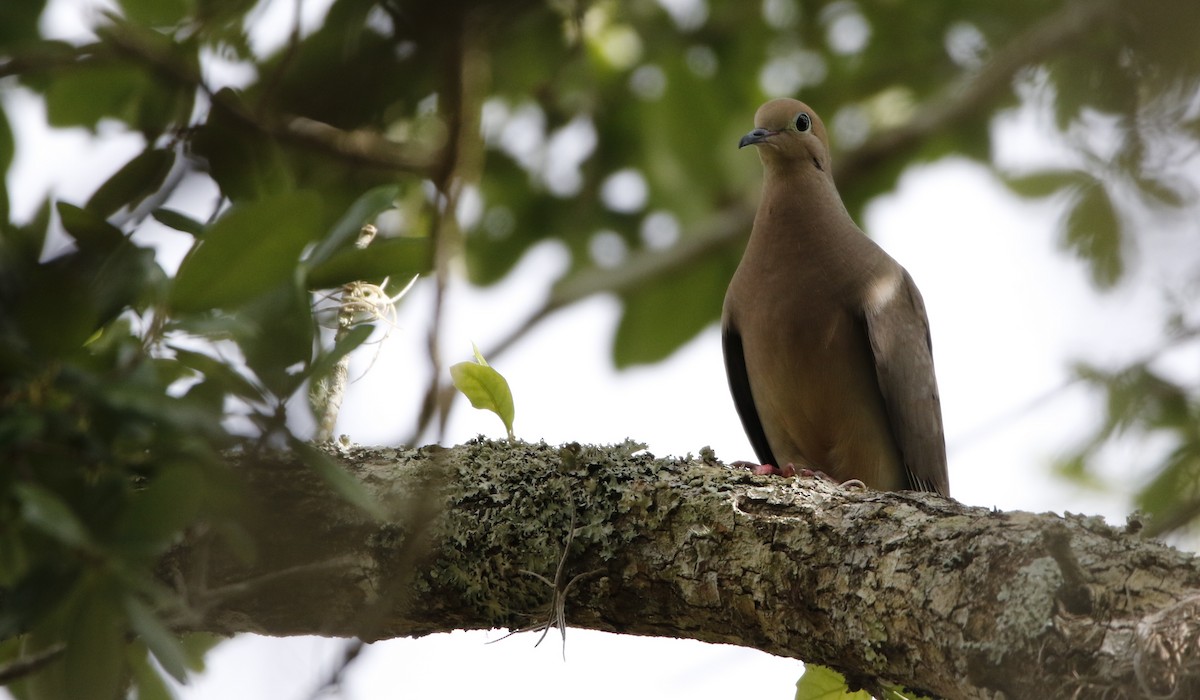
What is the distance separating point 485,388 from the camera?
2.97 m

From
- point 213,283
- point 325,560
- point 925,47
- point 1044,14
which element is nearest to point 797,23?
point 925,47

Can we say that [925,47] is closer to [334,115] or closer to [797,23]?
[797,23]

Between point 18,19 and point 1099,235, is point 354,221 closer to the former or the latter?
point 18,19

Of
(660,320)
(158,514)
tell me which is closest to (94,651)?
(158,514)

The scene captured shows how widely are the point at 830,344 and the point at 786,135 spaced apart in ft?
2.90

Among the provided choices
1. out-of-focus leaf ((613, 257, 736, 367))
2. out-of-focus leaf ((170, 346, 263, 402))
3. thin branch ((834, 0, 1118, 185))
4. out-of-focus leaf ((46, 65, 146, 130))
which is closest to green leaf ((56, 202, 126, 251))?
out-of-focus leaf ((170, 346, 263, 402))

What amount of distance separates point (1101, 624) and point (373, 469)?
166cm

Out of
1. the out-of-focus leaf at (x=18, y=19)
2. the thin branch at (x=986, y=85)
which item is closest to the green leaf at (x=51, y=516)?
the out-of-focus leaf at (x=18, y=19)

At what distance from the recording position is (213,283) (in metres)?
1.50

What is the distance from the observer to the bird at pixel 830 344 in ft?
13.4

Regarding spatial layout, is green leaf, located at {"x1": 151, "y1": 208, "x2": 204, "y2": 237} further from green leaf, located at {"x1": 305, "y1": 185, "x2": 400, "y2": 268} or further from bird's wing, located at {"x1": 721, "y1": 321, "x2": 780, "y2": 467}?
bird's wing, located at {"x1": 721, "y1": 321, "x2": 780, "y2": 467}

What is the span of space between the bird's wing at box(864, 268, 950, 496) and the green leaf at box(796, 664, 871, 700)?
1611mm

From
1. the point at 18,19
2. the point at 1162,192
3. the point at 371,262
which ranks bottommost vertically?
the point at 371,262

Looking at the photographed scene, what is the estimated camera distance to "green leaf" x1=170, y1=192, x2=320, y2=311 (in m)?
1.47
